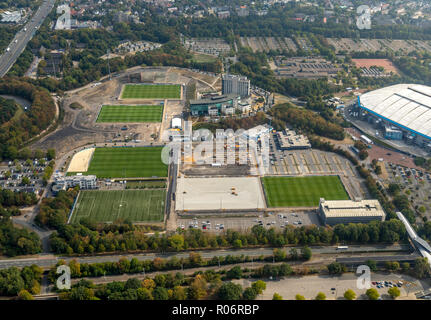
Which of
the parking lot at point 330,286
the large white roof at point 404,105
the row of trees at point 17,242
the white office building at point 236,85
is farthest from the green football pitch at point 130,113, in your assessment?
the parking lot at point 330,286

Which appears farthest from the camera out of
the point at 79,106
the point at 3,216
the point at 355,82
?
the point at 355,82

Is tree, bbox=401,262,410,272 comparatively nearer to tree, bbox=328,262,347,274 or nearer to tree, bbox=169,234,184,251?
tree, bbox=328,262,347,274

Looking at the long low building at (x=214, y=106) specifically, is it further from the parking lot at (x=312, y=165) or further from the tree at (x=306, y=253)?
the tree at (x=306, y=253)

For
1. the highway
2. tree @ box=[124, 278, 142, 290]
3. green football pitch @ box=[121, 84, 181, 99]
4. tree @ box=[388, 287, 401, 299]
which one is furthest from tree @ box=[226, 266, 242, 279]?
the highway

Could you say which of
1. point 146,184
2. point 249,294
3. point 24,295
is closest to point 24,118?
point 146,184

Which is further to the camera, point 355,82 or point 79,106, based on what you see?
point 355,82

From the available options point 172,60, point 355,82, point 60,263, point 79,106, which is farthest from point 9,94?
point 355,82

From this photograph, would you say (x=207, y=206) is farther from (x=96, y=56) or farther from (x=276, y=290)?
(x=96, y=56)
